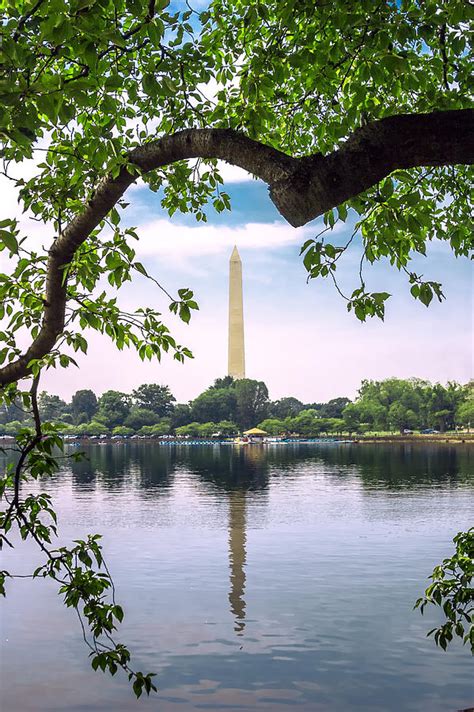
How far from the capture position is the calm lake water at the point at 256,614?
40.0 feet

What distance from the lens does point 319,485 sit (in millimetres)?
47094

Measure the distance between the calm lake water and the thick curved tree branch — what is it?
973 cm

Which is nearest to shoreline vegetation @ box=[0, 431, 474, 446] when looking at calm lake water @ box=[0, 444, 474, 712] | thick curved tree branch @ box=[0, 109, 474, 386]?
calm lake water @ box=[0, 444, 474, 712]

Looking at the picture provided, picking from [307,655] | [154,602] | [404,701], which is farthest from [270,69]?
[154,602]

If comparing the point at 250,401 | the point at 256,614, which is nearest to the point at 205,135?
the point at 256,614

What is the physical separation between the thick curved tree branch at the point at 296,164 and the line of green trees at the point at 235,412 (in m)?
116

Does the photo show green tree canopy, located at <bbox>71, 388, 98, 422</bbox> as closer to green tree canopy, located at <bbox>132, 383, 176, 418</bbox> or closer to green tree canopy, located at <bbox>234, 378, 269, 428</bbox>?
green tree canopy, located at <bbox>132, 383, 176, 418</bbox>

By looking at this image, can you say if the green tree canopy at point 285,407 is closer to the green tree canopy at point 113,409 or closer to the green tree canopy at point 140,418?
the green tree canopy at point 140,418

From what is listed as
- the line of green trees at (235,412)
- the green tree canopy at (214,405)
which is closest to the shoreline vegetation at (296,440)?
the line of green trees at (235,412)

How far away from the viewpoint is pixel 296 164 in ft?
11.6

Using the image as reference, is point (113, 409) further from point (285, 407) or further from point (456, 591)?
point (456, 591)

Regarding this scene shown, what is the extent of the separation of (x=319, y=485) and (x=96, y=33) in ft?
150

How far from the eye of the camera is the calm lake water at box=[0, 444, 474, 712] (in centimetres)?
1220

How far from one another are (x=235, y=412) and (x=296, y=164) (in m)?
135
